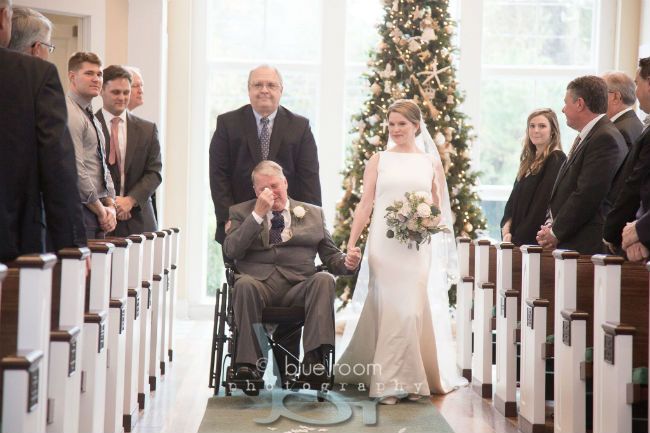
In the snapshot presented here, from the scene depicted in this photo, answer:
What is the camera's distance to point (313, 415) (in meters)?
5.46

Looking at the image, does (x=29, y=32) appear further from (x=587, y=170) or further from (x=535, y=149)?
(x=535, y=149)

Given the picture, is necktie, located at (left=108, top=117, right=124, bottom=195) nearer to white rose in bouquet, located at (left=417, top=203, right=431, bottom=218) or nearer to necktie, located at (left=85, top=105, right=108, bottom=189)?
necktie, located at (left=85, top=105, right=108, bottom=189)

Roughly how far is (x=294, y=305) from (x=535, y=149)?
2.20 meters

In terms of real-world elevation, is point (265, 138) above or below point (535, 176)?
above

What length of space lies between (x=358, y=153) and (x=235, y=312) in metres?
3.88

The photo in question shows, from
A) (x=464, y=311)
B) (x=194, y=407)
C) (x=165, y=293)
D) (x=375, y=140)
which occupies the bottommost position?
(x=194, y=407)

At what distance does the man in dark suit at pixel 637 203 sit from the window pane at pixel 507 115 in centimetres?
632

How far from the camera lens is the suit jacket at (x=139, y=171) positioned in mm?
6449

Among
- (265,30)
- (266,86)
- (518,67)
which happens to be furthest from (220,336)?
(518,67)

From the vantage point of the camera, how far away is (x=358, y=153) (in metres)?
9.29

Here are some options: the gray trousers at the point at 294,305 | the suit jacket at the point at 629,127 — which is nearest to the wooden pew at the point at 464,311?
the gray trousers at the point at 294,305

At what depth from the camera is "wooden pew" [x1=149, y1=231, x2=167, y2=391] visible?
623 cm

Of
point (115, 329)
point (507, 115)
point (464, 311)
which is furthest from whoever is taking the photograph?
point (507, 115)

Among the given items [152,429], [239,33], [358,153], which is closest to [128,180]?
[152,429]
